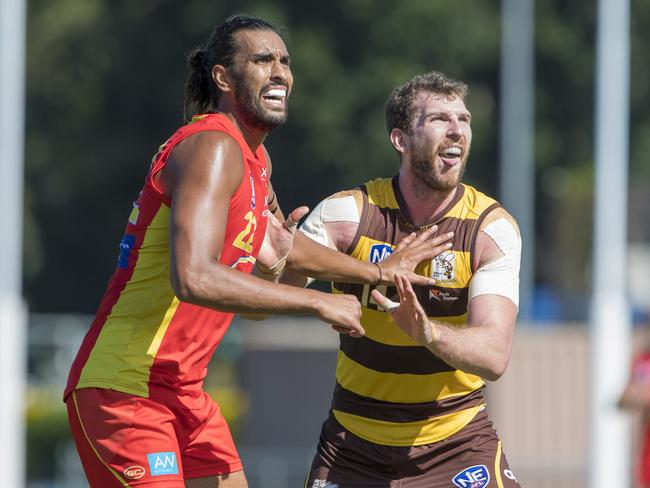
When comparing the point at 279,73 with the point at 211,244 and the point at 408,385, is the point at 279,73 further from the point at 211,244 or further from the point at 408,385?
the point at 408,385

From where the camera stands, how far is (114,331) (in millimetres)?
5387

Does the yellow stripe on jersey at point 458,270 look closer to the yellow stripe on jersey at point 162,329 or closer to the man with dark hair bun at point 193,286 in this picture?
the man with dark hair bun at point 193,286

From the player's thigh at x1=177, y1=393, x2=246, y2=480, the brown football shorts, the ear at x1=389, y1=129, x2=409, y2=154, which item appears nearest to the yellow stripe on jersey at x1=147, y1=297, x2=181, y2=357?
the player's thigh at x1=177, y1=393, x2=246, y2=480

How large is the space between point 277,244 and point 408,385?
80cm

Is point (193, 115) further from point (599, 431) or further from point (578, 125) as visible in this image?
point (578, 125)

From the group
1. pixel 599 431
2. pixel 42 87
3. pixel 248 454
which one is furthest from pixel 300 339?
pixel 42 87

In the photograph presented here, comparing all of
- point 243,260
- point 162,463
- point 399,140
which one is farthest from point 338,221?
point 162,463

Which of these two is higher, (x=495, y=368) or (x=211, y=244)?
(x=211, y=244)

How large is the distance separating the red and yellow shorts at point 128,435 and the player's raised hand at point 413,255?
97 cm

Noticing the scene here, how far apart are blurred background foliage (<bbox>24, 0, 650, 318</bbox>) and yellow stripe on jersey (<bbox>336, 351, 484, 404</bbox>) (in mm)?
28984

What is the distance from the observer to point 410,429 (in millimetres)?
5906

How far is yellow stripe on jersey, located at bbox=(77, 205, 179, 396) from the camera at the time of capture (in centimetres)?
530

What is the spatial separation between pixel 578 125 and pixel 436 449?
110ft

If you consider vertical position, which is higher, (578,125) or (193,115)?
(578,125)
